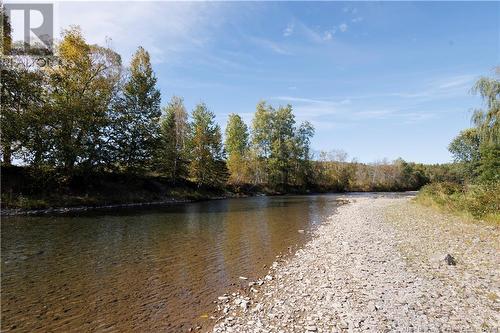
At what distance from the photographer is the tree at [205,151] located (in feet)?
179

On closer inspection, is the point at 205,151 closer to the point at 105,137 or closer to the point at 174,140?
the point at 174,140

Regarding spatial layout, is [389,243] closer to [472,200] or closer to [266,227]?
[266,227]

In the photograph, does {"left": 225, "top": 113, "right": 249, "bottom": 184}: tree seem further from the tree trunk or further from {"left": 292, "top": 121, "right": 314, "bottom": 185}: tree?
the tree trunk

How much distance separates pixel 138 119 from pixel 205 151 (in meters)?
14.2

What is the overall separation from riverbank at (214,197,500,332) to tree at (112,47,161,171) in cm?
3367

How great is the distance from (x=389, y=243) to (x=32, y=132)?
35.0 metres

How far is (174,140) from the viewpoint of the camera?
52.2 metres

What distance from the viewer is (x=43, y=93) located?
111ft

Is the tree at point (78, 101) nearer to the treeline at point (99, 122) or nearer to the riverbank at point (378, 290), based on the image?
the treeline at point (99, 122)

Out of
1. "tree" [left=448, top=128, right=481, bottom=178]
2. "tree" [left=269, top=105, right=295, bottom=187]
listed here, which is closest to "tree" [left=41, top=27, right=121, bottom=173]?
"tree" [left=269, top=105, right=295, bottom=187]

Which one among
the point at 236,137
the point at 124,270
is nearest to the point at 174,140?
the point at 236,137

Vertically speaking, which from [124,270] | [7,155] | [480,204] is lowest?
[124,270]

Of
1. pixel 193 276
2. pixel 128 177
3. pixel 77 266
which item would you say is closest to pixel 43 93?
pixel 128 177

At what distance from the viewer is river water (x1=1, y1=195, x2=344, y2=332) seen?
8.38m
